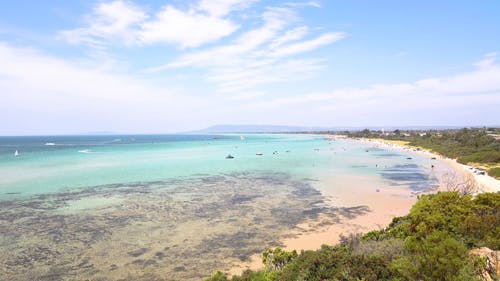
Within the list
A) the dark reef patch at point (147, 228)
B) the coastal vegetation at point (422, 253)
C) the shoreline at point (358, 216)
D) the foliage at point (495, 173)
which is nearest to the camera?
the coastal vegetation at point (422, 253)

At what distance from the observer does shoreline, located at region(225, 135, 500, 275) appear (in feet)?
60.0

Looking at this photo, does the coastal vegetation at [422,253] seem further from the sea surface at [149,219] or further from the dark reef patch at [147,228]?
the sea surface at [149,219]

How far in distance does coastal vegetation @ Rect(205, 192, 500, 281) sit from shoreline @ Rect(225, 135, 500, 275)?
3.43m

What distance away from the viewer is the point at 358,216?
78.3 ft

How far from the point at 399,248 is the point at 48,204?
2900 centimetres

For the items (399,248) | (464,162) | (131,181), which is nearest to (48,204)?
(131,181)

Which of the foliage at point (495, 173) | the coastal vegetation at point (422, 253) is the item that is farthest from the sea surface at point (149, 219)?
the foliage at point (495, 173)

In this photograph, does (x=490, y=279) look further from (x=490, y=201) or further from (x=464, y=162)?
(x=464, y=162)

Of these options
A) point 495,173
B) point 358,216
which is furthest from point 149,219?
point 495,173

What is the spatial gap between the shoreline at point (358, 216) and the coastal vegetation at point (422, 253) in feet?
11.2

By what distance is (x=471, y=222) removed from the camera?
12781 mm

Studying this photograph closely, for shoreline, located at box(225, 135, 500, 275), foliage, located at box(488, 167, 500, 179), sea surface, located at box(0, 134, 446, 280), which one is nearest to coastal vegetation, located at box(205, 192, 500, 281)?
shoreline, located at box(225, 135, 500, 275)

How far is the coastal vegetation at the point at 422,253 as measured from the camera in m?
8.96

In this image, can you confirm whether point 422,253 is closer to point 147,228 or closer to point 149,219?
point 147,228
